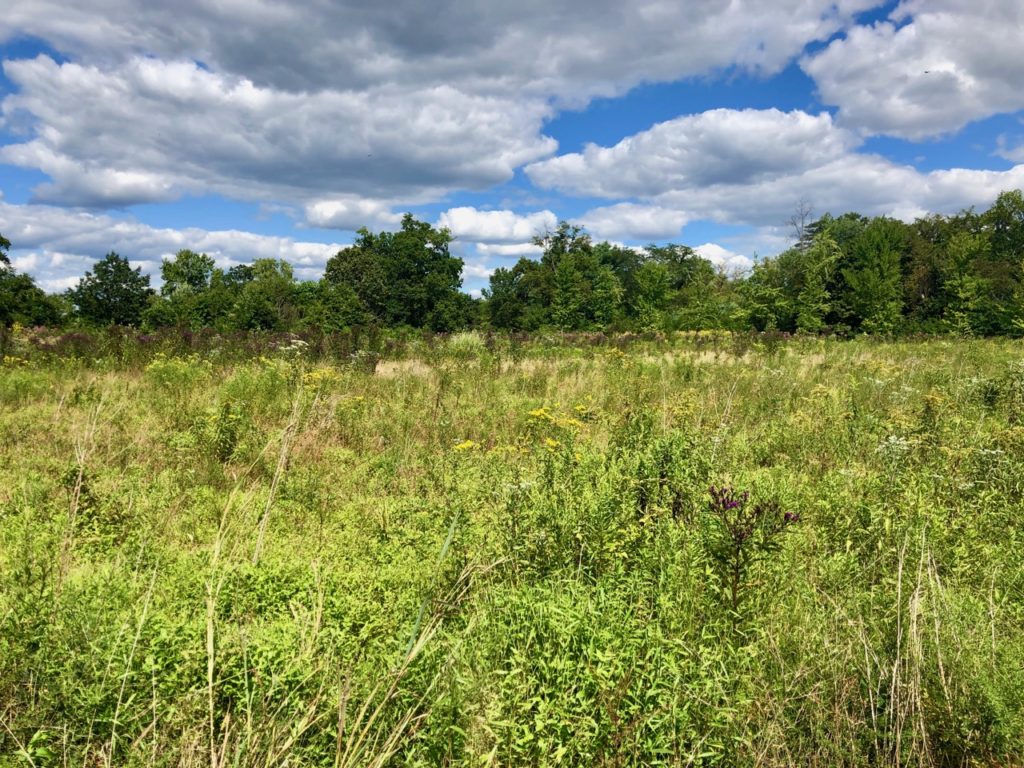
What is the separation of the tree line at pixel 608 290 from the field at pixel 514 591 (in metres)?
17.4

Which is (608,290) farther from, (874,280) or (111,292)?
(111,292)

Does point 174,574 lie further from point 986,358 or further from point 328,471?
point 986,358

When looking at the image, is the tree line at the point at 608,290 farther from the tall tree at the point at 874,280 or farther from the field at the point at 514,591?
the field at the point at 514,591

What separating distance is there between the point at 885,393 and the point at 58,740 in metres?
9.29

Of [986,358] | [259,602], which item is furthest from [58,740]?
[986,358]

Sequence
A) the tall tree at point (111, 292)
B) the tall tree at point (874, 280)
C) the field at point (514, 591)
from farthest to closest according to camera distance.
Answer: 1. the tall tree at point (111, 292)
2. the tall tree at point (874, 280)
3. the field at point (514, 591)

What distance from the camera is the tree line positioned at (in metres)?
32.5

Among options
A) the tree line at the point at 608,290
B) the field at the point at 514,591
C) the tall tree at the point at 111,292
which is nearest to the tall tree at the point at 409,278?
the tree line at the point at 608,290

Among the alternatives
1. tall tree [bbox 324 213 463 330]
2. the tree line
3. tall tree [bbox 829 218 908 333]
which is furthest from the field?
tall tree [bbox 324 213 463 330]

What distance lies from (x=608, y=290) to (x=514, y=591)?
45261mm

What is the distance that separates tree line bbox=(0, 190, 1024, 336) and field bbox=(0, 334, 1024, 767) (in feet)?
57.0

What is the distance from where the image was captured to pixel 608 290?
4638 cm

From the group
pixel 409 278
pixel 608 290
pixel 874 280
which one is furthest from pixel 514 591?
pixel 409 278

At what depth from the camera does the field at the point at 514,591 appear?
1.98 meters
